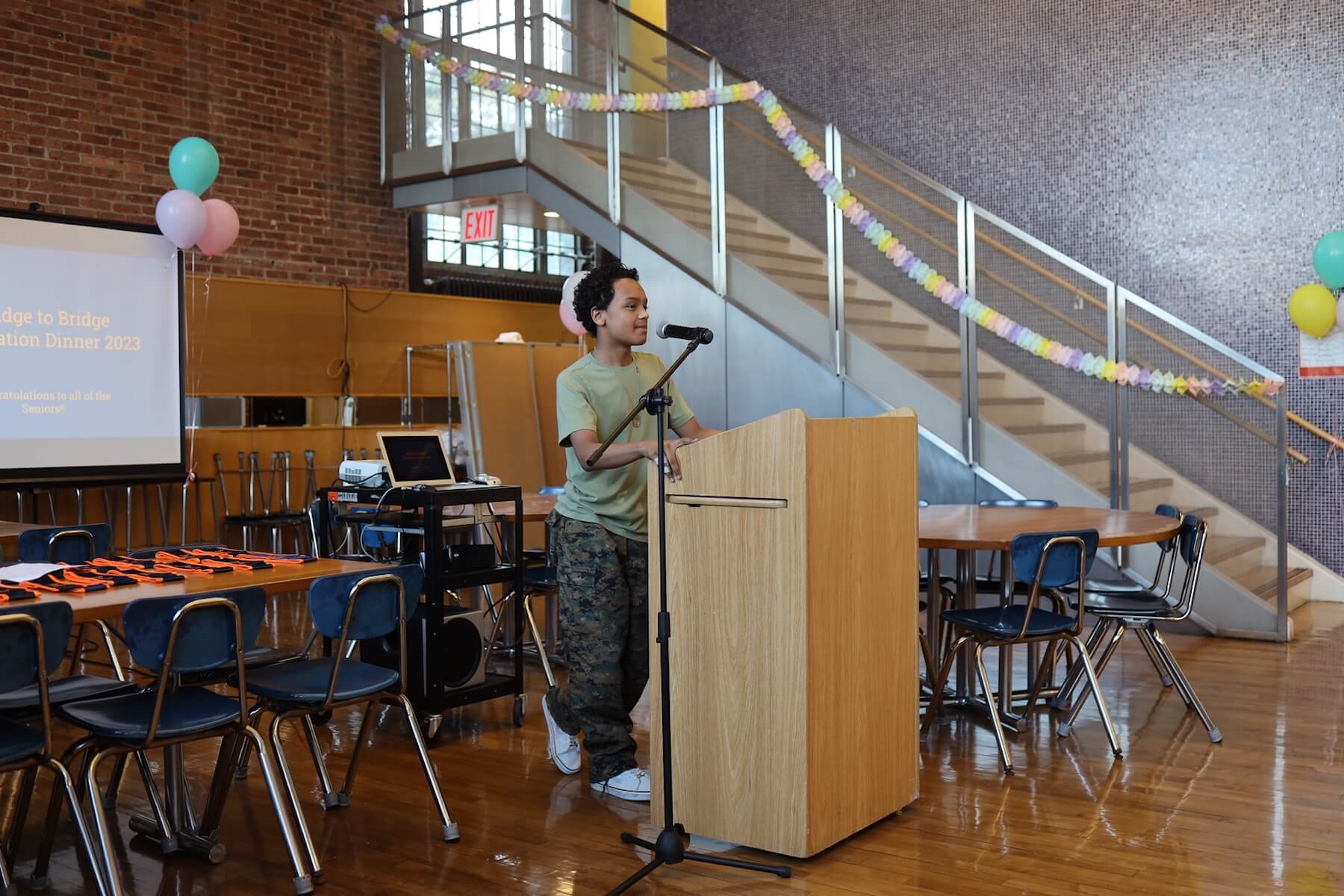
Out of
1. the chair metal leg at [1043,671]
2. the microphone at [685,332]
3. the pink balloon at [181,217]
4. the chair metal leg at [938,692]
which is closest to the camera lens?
the microphone at [685,332]

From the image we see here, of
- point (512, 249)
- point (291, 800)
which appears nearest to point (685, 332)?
point (291, 800)

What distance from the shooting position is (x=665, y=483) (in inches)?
133

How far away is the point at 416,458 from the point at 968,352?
371 cm

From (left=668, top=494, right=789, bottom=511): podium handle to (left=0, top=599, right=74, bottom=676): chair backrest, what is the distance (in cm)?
152

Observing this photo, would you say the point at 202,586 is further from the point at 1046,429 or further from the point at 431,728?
the point at 1046,429

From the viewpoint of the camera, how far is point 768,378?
782cm

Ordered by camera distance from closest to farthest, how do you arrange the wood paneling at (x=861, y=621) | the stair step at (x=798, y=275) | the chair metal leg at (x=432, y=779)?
the wood paneling at (x=861, y=621), the chair metal leg at (x=432, y=779), the stair step at (x=798, y=275)

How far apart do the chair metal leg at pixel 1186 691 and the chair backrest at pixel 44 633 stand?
3769 millimetres

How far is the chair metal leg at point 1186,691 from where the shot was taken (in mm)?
4469

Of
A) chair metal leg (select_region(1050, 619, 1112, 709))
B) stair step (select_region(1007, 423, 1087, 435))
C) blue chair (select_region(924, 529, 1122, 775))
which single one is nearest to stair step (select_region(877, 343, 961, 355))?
stair step (select_region(1007, 423, 1087, 435))

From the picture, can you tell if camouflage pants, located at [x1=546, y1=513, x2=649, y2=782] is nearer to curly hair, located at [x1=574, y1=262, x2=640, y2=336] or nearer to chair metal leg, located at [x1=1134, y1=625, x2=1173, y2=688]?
curly hair, located at [x1=574, y1=262, x2=640, y2=336]

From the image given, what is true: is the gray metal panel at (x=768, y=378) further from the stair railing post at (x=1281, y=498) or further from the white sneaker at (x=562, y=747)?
the white sneaker at (x=562, y=747)


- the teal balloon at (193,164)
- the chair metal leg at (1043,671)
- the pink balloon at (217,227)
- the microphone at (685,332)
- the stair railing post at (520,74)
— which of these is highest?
the stair railing post at (520,74)

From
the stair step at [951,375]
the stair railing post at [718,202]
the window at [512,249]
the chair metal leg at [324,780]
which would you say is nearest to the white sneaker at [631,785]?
the chair metal leg at [324,780]
